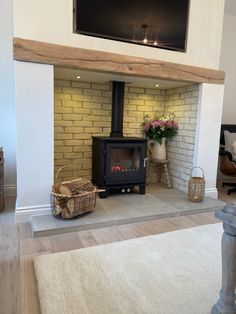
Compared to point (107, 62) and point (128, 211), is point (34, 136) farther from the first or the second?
point (128, 211)

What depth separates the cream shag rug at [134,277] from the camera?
55.7 inches

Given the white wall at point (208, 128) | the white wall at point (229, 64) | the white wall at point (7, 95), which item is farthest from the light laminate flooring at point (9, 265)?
the white wall at point (229, 64)

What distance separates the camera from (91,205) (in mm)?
2576

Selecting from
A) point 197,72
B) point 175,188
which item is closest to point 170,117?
point 197,72

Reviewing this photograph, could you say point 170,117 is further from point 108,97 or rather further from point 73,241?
point 73,241

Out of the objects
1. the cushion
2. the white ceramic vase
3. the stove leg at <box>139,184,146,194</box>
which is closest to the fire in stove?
the stove leg at <box>139,184,146,194</box>

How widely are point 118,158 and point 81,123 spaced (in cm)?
77

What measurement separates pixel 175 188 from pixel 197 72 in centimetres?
165

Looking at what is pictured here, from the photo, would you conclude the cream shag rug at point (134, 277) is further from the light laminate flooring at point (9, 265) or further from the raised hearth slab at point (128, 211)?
the raised hearth slab at point (128, 211)

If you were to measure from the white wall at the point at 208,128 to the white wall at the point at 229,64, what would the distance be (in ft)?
4.80

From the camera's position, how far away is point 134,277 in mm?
1671

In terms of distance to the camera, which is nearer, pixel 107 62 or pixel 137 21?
pixel 107 62

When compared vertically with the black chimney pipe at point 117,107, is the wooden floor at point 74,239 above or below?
below

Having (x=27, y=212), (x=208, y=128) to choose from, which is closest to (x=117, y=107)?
(x=208, y=128)
